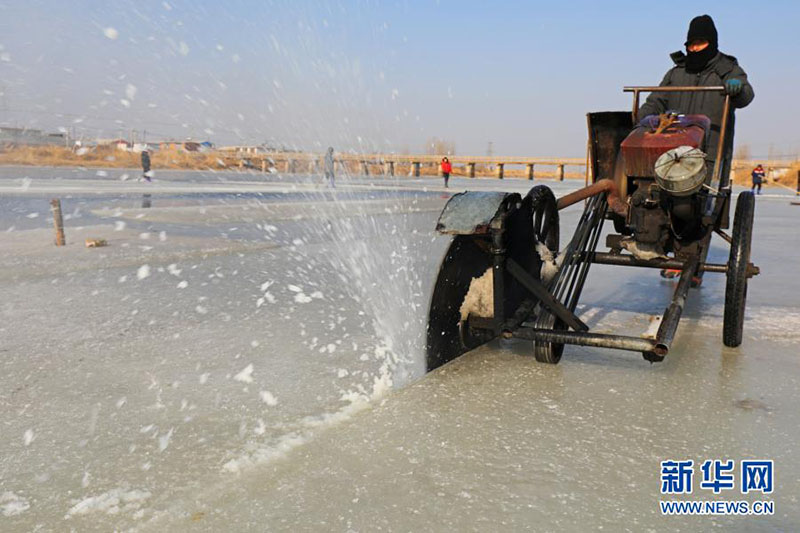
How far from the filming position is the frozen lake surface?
7.54 feet

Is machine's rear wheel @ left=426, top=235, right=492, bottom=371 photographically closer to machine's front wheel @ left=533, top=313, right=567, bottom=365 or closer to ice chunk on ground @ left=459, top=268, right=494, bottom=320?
ice chunk on ground @ left=459, top=268, right=494, bottom=320

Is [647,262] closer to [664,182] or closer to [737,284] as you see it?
[737,284]

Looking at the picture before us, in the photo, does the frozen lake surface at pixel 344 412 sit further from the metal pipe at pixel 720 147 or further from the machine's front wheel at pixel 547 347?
the metal pipe at pixel 720 147

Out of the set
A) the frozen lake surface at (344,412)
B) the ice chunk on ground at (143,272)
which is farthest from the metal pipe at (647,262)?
the ice chunk on ground at (143,272)

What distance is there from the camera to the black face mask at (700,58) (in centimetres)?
540

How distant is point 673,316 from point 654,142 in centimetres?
152

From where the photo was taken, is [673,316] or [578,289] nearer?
[673,316]

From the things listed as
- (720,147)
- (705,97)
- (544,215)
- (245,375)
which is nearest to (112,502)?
(245,375)

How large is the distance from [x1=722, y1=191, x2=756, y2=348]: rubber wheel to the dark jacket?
34.8 inches

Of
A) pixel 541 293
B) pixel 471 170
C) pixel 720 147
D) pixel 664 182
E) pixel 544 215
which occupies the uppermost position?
pixel 720 147

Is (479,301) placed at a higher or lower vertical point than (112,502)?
higher

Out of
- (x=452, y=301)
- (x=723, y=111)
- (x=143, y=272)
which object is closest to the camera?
(x=452, y=301)

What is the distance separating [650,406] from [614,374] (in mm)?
542

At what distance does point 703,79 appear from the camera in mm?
5406
